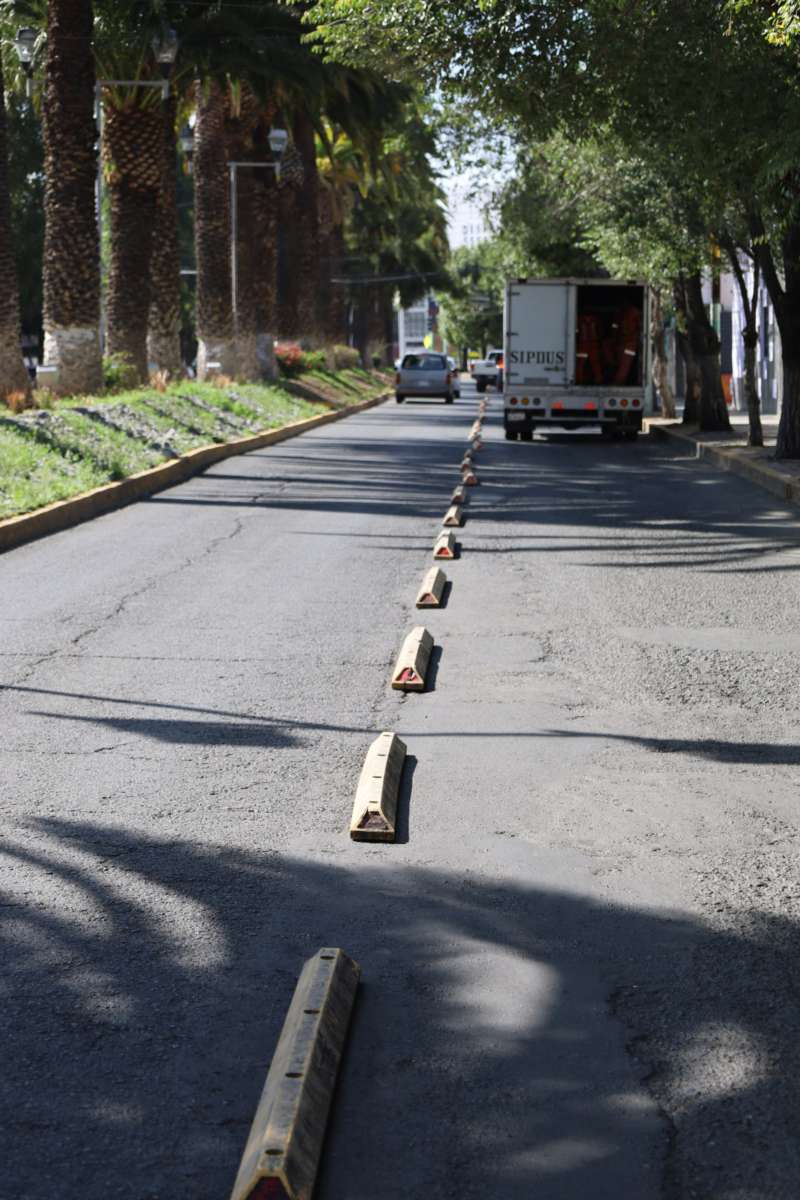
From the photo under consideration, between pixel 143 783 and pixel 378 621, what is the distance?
168 inches

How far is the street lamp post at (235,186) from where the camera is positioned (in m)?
38.4

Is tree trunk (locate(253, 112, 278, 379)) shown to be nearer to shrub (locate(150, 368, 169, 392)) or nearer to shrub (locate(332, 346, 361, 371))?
shrub (locate(150, 368, 169, 392))

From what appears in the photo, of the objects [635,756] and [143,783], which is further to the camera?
[635,756]

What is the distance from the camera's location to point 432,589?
1173cm

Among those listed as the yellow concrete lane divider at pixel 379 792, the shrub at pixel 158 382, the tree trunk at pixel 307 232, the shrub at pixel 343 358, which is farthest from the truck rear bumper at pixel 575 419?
the shrub at pixel 343 358

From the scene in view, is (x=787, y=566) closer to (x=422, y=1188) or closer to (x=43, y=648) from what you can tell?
(x=43, y=648)

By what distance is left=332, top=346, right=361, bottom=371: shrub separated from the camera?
203ft

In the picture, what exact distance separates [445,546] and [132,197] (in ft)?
55.7

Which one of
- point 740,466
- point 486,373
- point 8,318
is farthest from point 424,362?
point 8,318

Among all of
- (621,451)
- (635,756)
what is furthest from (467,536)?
(621,451)

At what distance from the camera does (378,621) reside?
35.4 feet

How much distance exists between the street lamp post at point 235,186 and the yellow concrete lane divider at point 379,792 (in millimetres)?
32626

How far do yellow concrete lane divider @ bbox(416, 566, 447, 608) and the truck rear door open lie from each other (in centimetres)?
2065

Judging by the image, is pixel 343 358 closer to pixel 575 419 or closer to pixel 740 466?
pixel 575 419
